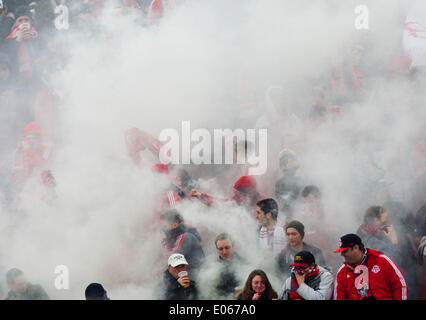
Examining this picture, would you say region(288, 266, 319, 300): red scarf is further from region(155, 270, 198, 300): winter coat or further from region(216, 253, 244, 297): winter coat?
region(155, 270, 198, 300): winter coat

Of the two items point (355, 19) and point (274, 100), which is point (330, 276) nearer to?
point (274, 100)

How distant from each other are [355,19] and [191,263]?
288 cm

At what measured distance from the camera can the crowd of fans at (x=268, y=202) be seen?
120 inches

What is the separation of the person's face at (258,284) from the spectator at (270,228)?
384mm

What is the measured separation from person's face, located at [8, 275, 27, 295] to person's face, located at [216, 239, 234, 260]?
156cm

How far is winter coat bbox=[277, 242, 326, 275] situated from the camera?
11.2 ft

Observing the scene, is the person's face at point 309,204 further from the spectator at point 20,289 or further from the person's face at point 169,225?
the spectator at point 20,289

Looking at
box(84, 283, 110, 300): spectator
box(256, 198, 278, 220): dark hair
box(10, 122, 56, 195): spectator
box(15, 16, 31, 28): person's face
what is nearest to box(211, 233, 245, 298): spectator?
box(256, 198, 278, 220): dark hair

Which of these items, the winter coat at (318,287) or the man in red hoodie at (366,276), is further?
the winter coat at (318,287)

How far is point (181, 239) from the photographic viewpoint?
393cm

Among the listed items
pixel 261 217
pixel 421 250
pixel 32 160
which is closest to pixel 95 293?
pixel 261 217

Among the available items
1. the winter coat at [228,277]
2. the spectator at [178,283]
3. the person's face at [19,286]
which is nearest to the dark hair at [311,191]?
the winter coat at [228,277]

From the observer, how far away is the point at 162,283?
373 centimetres
